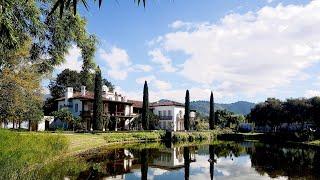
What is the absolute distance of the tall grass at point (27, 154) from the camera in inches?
563

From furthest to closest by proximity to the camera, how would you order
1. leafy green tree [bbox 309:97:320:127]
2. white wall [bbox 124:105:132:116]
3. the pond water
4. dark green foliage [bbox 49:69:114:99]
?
dark green foliage [bbox 49:69:114:99], white wall [bbox 124:105:132:116], leafy green tree [bbox 309:97:320:127], the pond water

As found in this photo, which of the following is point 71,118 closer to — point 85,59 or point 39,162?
point 39,162

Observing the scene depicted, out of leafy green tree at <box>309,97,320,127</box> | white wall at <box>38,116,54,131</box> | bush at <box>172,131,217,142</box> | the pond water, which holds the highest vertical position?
leafy green tree at <box>309,97,320,127</box>

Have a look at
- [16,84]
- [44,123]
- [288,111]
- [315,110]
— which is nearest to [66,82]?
[44,123]

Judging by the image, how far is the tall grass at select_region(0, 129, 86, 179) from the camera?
46.9ft

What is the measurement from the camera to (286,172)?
26.6 m

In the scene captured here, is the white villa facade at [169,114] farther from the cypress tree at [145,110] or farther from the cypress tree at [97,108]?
the cypress tree at [97,108]

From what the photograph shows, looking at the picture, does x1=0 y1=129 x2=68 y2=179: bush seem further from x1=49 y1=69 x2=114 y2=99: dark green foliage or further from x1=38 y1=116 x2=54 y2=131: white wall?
x1=49 y1=69 x2=114 y2=99: dark green foliage

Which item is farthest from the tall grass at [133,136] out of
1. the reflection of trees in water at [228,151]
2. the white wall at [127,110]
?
the white wall at [127,110]

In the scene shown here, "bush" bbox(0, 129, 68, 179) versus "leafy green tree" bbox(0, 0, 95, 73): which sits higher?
"leafy green tree" bbox(0, 0, 95, 73)

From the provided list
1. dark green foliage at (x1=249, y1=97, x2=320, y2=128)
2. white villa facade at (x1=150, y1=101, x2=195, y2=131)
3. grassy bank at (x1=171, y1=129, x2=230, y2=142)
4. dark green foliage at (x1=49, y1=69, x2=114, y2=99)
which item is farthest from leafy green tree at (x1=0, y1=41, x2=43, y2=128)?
dark green foliage at (x1=49, y1=69, x2=114, y2=99)

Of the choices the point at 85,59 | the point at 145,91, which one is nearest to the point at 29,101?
the point at 85,59

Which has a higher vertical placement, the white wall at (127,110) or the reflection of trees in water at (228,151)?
the white wall at (127,110)

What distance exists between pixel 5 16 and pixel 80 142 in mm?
30237
